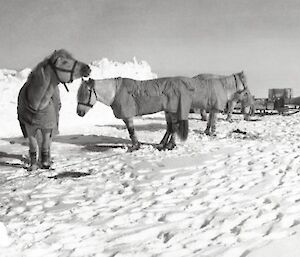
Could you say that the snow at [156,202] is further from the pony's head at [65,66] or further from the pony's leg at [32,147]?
the pony's head at [65,66]

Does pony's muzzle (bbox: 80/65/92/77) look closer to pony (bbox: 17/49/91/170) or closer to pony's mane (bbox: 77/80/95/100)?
pony (bbox: 17/49/91/170)

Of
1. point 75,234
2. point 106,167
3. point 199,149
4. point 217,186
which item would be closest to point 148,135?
point 199,149

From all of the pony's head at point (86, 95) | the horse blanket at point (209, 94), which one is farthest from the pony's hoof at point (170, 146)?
the horse blanket at point (209, 94)

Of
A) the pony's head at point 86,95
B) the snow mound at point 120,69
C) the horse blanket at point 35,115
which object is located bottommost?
the horse blanket at point 35,115

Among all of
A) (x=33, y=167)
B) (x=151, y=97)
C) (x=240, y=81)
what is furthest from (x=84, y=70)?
(x=240, y=81)

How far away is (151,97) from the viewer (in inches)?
332

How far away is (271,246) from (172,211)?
1.47 metres

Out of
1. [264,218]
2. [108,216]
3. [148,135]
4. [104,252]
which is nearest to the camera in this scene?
[104,252]

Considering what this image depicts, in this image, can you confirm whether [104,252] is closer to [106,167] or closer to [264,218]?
[264,218]

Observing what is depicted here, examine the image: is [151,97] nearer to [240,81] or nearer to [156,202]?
[156,202]

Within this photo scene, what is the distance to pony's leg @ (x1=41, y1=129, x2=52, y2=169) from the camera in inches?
273

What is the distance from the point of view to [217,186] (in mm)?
5383

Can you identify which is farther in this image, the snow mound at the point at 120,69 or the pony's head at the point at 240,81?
the snow mound at the point at 120,69

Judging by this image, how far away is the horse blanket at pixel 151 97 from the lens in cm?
825
